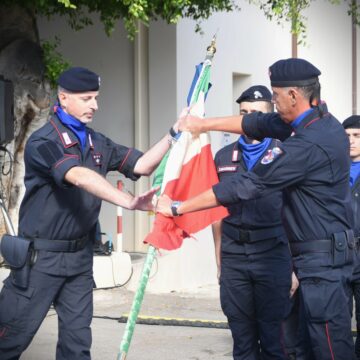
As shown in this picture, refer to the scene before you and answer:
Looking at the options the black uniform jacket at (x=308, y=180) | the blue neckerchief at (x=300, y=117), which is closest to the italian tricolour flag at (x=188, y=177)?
the black uniform jacket at (x=308, y=180)

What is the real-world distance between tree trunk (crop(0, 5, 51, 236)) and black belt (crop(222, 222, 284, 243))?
481 cm

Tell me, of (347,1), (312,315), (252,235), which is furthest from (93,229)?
(347,1)

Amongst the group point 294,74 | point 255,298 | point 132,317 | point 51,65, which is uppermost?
point 51,65

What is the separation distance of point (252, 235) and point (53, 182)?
1466mm

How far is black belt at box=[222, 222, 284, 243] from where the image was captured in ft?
20.8

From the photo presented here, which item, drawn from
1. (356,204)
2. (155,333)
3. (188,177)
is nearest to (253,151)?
(188,177)

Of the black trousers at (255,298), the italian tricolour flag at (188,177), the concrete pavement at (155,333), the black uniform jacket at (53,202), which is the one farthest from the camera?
the concrete pavement at (155,333)

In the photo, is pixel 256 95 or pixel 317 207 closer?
pixel 317 207

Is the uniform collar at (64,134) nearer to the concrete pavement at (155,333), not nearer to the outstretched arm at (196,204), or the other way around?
the outstretched arm at (196,204)

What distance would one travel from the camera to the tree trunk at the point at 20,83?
416 inches

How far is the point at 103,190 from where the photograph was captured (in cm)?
538

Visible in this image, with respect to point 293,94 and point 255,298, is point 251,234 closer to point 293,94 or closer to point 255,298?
point 255,298

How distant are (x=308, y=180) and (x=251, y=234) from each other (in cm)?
130

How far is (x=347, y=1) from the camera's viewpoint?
57.9 feet
